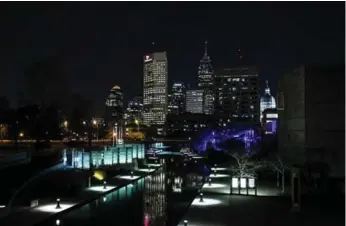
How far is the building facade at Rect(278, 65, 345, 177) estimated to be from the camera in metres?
34.5

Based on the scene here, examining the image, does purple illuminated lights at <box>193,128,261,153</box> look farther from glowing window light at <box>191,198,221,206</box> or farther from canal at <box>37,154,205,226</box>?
glowing window light at <box>191,198,221,206</box>

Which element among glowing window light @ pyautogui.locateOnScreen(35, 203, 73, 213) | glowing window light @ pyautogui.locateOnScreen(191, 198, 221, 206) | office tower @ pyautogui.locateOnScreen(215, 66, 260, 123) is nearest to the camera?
glowing window light @ pyautogui.locateOnScreen(35, 203, 73, 213)

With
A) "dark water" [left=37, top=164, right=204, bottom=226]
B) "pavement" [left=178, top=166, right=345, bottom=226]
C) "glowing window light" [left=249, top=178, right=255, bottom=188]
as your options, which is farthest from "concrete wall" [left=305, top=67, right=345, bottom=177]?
"dark water" [left=37, top=164, right=204, bottom=226]

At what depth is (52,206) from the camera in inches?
850

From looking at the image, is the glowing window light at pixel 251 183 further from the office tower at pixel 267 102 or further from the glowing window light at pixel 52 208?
the office tower at pixel 267 102

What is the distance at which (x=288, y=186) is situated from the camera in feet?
96.1

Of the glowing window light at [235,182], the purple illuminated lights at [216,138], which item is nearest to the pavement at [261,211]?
the glowing window light at [235,182]

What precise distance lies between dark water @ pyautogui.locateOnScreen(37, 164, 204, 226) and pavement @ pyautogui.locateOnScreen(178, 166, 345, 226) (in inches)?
54.3

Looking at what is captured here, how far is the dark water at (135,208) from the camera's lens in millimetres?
19486

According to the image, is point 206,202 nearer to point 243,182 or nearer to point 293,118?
point 243,182

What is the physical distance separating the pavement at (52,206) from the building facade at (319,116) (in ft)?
48.4

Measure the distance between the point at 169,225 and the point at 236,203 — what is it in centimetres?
498

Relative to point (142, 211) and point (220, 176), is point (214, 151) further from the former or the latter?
point (142, 211)

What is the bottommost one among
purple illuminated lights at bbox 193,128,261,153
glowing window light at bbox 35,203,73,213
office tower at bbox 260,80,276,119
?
glowing window light at bbox 35,203,73,213
